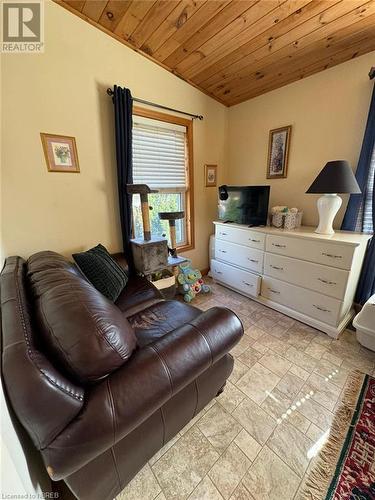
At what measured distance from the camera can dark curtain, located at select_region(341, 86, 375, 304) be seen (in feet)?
5.63

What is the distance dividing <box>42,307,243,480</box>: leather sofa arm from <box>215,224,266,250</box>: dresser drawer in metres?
1.40

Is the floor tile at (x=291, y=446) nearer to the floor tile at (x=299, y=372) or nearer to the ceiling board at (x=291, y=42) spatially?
the floor tile at (x=299, y=372)

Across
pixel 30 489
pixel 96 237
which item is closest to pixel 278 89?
pixel 96 237

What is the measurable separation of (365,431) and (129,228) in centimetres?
219

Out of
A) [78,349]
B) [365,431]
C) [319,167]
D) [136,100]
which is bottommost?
[365,431]

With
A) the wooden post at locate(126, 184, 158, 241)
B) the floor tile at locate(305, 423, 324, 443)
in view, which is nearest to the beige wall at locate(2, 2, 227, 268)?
the wooden post at locate(126, 184, 158, 241)

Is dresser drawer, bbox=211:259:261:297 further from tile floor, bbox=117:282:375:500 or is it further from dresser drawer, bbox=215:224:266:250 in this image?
tile floor, bbox=117:282:375:500

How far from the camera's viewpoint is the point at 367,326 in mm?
1559

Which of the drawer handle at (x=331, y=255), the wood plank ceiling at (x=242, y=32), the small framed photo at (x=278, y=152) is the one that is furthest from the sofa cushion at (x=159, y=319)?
the wood plank ceiling at (x=242, y=32)

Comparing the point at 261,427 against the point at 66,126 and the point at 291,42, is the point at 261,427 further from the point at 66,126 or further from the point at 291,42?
the point at 291,42

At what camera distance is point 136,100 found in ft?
6.39

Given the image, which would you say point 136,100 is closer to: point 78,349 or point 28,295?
point 28,295

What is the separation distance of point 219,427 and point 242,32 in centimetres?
278

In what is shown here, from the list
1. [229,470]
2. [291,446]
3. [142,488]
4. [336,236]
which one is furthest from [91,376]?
[336,236]
